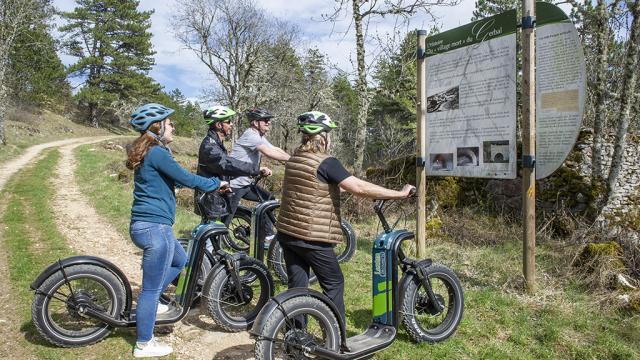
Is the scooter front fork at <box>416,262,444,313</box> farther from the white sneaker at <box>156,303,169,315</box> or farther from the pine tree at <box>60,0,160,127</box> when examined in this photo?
the pine tree at <box>60,0,160,127</box>

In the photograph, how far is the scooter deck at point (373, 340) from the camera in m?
3.38

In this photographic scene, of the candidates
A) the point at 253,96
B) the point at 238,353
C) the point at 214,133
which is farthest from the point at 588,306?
the point at 253,96

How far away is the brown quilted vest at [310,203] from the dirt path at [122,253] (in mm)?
1392

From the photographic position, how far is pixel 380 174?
11148 mm

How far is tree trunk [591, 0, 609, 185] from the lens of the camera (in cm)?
801

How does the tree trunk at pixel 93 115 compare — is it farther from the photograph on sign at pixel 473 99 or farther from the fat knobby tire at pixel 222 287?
the fat knobby tire at pixel 222 287

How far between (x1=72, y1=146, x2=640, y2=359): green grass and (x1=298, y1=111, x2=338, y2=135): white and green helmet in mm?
2010

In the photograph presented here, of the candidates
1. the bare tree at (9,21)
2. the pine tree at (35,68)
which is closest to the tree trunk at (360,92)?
the bare tree at (9,21)

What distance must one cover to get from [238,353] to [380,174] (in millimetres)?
7808

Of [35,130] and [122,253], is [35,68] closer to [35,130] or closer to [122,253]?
[35,130]

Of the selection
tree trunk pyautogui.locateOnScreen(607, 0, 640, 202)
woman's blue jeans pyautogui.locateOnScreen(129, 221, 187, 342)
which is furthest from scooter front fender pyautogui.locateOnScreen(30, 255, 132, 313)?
tree trunk pyautogui.locateOnScreen(607, 0, 640, 202)

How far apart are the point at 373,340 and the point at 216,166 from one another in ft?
8.76

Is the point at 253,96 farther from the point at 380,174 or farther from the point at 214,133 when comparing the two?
the point at 214,133

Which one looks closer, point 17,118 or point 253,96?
point 253,96
